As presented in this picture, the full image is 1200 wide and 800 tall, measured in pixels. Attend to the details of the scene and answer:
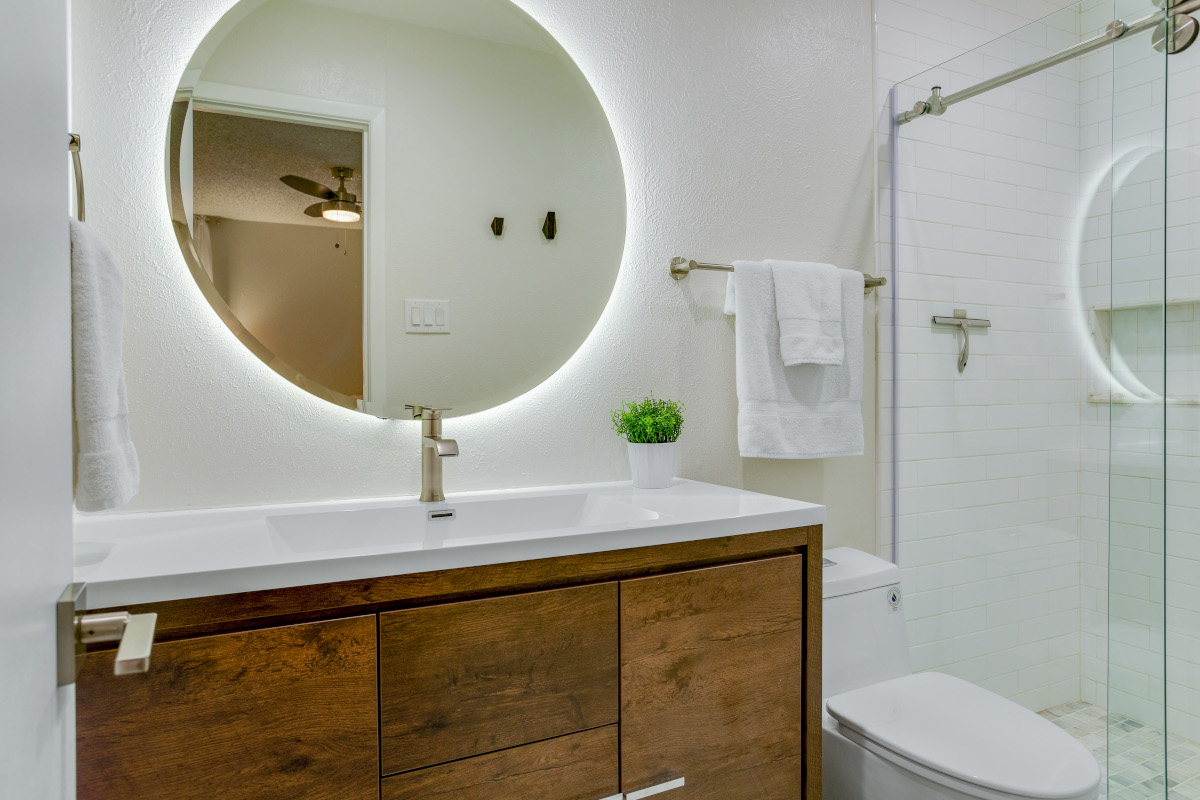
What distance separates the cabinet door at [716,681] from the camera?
110cm

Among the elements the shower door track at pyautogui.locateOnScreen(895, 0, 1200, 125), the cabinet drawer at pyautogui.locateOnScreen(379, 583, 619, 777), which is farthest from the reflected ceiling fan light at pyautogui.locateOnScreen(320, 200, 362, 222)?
A: the shower door track at pyautogui.locateOnScreen(895, 0, 1200, 125)

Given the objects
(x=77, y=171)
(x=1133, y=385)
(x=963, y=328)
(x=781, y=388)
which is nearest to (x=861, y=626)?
(x=781, y=388)

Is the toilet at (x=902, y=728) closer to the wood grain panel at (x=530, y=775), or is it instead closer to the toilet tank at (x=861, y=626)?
the toilet tank at (x=861, y=626)

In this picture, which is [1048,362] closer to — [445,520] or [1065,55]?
[1065,55]

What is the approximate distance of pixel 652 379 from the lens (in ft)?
5.59

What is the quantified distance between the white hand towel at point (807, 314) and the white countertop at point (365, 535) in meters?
0.42

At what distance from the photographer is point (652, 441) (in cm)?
156

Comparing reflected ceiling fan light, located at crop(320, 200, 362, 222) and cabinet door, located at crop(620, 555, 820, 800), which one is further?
reflected ceiling fan light, located at crop(320, 200, 362, 222)

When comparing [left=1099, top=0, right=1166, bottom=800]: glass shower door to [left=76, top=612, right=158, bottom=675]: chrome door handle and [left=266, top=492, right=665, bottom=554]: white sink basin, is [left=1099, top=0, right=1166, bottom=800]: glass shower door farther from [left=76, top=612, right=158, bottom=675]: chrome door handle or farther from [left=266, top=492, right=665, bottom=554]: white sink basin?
[left=76, top=612, right=158, bottom=675]: chrome door handle

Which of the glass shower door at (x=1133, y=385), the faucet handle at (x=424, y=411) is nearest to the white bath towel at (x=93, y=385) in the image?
the faucet handle at (x=424, y=411)

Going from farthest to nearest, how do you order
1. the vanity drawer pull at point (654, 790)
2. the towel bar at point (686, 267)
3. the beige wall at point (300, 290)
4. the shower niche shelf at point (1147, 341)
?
the towel bar at point (686, 267)
the shower niche shelf at point (1147, 341)
the beige wall at point (300, 290)
the vanity drawer pull at point (654, 790)

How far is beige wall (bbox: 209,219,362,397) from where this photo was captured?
4.27 feet

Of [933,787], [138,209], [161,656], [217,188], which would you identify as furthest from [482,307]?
[933,787]

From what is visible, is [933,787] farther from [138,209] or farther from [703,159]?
[138,209]
